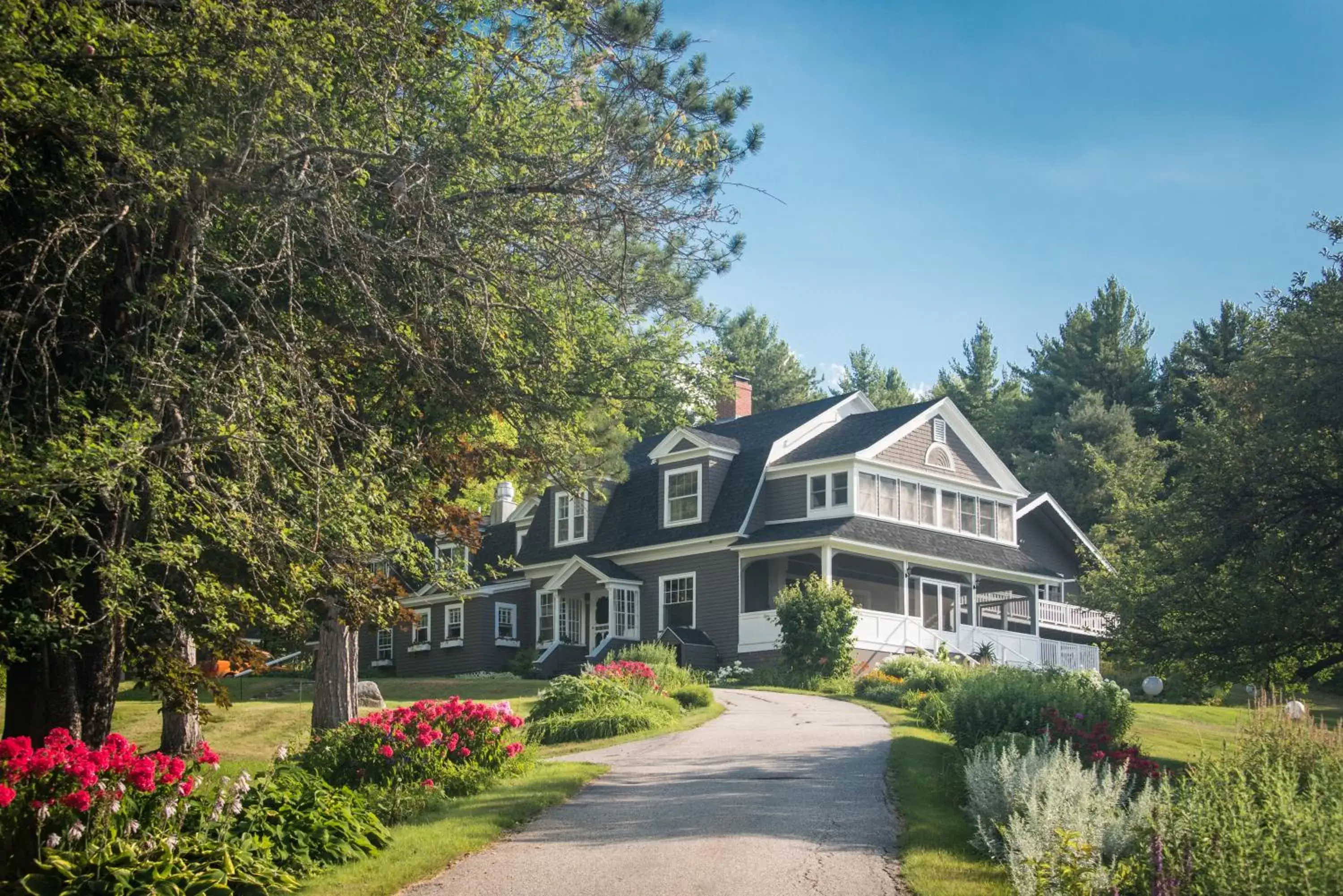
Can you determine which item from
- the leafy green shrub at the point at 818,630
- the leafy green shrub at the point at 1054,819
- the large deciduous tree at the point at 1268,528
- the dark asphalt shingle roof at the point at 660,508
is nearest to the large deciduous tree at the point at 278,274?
the leafy green shrub at the point at 1054,819

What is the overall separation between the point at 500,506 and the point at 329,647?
25903mm

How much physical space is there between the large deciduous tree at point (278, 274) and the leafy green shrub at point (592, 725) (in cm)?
511

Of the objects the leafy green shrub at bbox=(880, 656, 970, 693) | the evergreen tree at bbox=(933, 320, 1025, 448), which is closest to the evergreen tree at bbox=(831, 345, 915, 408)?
the evergreen tree at bbox=(933, 320, 1025, 448)

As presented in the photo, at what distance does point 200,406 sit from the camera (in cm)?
1141

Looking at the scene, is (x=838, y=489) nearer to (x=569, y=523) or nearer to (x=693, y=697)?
(x=569, y=523)

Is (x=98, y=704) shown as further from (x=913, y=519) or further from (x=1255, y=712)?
(x=913, y=519)

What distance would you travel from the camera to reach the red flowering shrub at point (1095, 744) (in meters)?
13.3

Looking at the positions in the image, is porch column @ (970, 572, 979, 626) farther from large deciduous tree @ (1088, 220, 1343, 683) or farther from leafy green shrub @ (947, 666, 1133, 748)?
leafy green shrub @ (947, 666, 1133, 748)

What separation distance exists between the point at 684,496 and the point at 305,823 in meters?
26.4

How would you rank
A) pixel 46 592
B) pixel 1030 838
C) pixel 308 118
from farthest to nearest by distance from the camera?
pixel 308 118
pixel 46 592
pixel 1030 838

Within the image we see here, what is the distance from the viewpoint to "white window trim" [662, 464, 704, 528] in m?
36.5

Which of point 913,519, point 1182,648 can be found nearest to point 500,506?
point 913,519

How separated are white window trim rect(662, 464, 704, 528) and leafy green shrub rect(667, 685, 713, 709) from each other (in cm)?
1185

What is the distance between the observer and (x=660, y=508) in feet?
124
